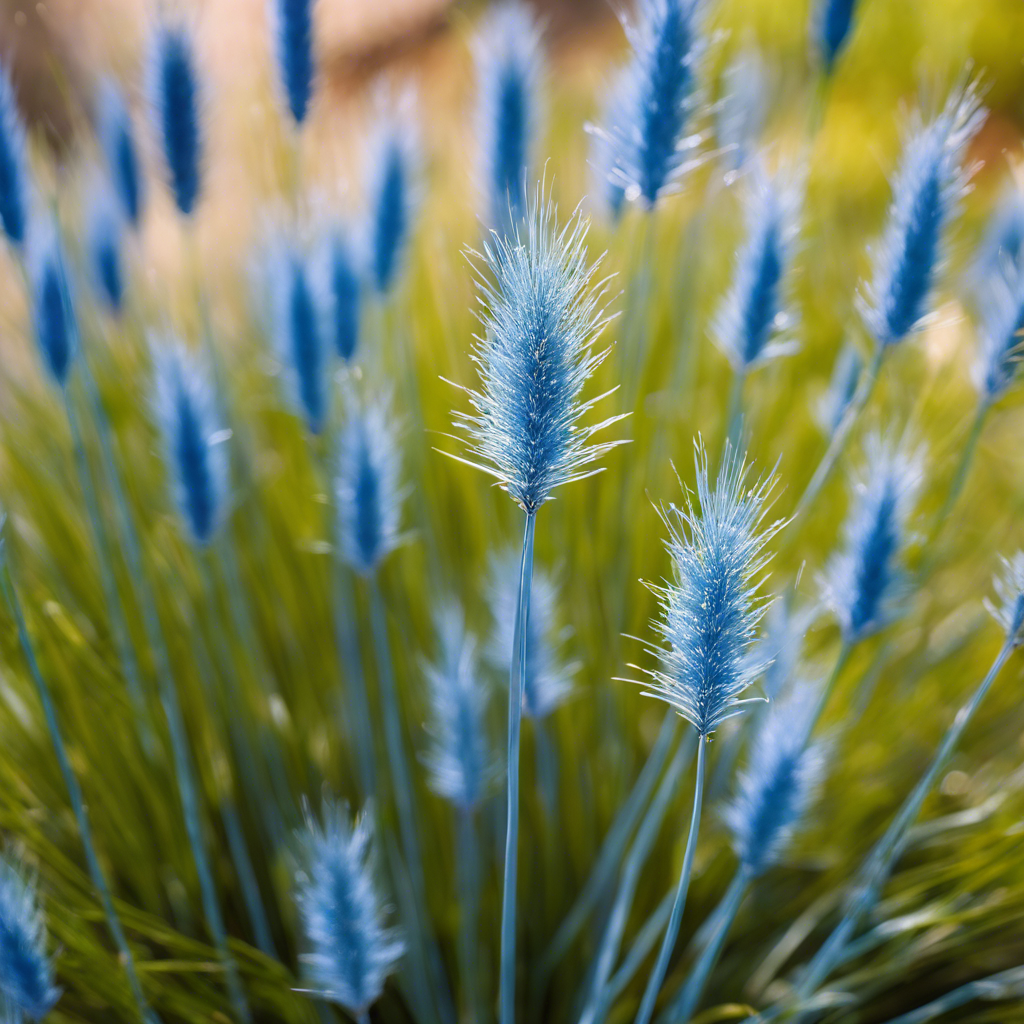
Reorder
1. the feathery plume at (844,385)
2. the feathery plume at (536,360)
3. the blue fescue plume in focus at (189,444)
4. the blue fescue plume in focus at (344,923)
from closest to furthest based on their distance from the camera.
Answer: the feathery plume at (536,360) → the blue fescue plume in focus at (344,923) → the blue fescue plume in focus at (189,444) → the feathery plume at (844,385)

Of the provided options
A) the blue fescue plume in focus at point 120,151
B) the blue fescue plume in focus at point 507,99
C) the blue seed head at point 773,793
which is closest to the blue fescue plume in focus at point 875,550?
the blue seed head at point 773,793

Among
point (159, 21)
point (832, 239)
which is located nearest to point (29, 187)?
point (159, 21)

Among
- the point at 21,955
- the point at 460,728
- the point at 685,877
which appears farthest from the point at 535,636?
the point at 21,955

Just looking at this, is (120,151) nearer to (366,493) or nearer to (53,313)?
(53,313)

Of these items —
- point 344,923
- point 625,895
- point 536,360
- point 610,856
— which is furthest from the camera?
point 610,856

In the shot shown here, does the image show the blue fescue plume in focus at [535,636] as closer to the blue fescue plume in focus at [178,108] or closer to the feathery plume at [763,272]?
the feathery plume at [763,272]

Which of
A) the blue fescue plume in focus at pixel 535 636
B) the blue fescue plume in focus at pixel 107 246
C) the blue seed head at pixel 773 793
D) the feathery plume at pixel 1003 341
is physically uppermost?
the blue fescue plume in focus at pixel 107 246

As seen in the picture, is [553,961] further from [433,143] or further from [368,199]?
[433,143]
